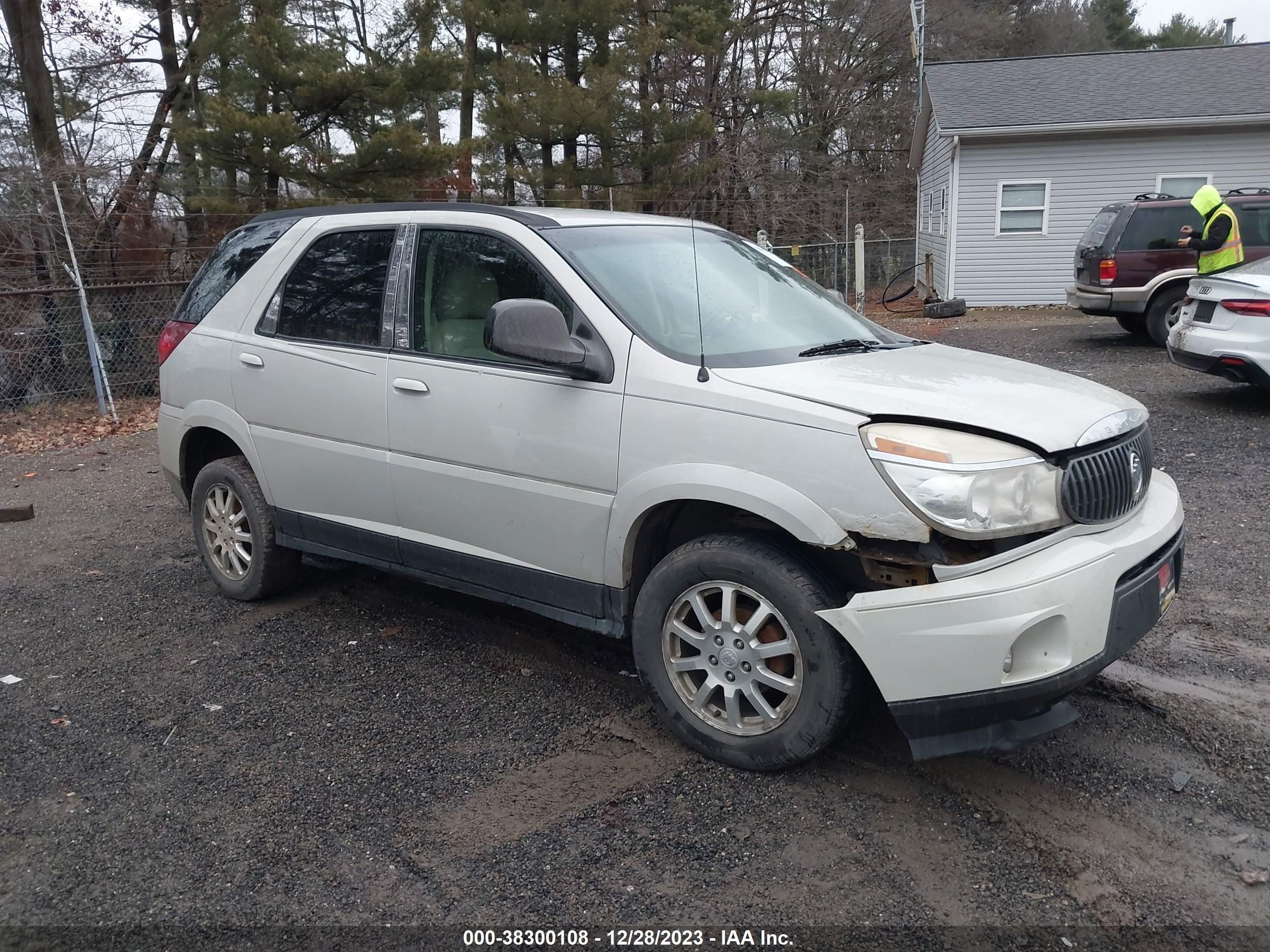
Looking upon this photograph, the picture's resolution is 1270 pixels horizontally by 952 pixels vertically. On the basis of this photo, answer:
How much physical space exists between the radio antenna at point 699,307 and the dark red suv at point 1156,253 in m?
10.5

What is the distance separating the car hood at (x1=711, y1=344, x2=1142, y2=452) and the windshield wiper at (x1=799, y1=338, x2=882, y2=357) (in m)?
0.07

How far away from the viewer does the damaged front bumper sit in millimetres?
2965

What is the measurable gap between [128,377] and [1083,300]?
39.7ft

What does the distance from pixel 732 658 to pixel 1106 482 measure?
1.32m

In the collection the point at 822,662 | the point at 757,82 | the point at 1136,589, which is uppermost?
the point at 757,82

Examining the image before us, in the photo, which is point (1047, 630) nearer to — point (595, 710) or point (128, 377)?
point (595, 710)

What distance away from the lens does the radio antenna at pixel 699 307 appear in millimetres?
3525

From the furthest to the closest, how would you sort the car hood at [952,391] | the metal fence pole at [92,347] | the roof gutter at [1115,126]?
1. the roof gutter at [1115,126]
2. the metal fence pole at [92,347]
3. the car hood at [952,391]

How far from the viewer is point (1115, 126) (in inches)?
751

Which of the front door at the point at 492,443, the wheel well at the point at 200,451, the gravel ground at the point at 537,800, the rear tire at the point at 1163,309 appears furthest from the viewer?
the rear tire at the point at 1163,309

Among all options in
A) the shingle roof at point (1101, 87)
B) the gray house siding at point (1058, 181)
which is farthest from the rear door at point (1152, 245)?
the gray house siding at point (1058, 181)

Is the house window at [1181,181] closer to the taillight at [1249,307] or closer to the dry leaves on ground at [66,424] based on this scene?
the taillight at [1249,307]

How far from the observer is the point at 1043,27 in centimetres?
3944

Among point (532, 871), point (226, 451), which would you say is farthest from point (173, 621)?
point (532, 871)
